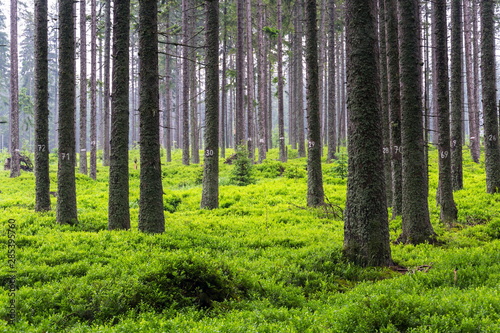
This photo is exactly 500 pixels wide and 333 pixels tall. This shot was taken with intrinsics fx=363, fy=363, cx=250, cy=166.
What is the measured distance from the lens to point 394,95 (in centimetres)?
1067

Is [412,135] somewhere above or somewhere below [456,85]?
below

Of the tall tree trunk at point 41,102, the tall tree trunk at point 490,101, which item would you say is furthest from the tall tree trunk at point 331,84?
the tall tree trunk at point 41,102

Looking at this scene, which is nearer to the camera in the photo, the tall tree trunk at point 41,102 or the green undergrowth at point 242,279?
the green undergrowth at point 242,279

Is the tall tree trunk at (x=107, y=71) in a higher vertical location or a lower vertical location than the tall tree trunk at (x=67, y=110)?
higher

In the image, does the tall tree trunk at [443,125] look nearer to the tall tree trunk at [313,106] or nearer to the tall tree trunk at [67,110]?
the tall tree trunk at [313,106]

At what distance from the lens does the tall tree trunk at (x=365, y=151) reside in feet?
23.9

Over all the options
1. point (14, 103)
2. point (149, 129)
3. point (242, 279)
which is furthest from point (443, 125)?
point (14, 103)

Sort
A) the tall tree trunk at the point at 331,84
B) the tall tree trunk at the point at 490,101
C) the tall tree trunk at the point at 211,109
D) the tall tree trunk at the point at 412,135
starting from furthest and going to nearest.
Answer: the tall tree trunk at the point at 331,84, the tall tree trunk at the point at 490,101, the tall tree trunk at the point at 211,109, the tall tree trunk at the point at 412,135

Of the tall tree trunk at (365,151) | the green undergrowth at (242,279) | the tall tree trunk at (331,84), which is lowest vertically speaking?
the green undergrowth at (242,279)

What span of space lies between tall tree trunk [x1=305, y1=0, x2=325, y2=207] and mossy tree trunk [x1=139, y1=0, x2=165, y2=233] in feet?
19.3

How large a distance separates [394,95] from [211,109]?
5.99m

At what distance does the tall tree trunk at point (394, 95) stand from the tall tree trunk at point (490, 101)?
16.2 feet

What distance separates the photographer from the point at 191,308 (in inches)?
213

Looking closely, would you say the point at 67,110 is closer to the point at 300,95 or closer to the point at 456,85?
the point at 456,85
